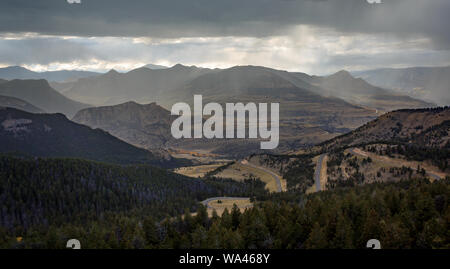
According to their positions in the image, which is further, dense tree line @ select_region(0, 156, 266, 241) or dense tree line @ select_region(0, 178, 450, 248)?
dense tree line @ select_region(0, 156, 266, 241)

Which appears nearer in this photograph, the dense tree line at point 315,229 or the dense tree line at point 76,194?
the dense tree line at point 315,229

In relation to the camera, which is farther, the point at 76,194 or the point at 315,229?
the point at 76,194

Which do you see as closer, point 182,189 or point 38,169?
point 38,169

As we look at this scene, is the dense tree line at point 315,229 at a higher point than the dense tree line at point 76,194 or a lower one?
higher

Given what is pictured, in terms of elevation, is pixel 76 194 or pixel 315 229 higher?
pixel 315 229

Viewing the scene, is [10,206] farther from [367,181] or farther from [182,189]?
[367,181]

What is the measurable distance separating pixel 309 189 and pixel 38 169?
128 m

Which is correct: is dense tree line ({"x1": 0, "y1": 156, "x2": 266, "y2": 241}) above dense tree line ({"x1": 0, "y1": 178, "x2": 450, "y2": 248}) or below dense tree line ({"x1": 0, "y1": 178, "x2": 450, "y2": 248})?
below
